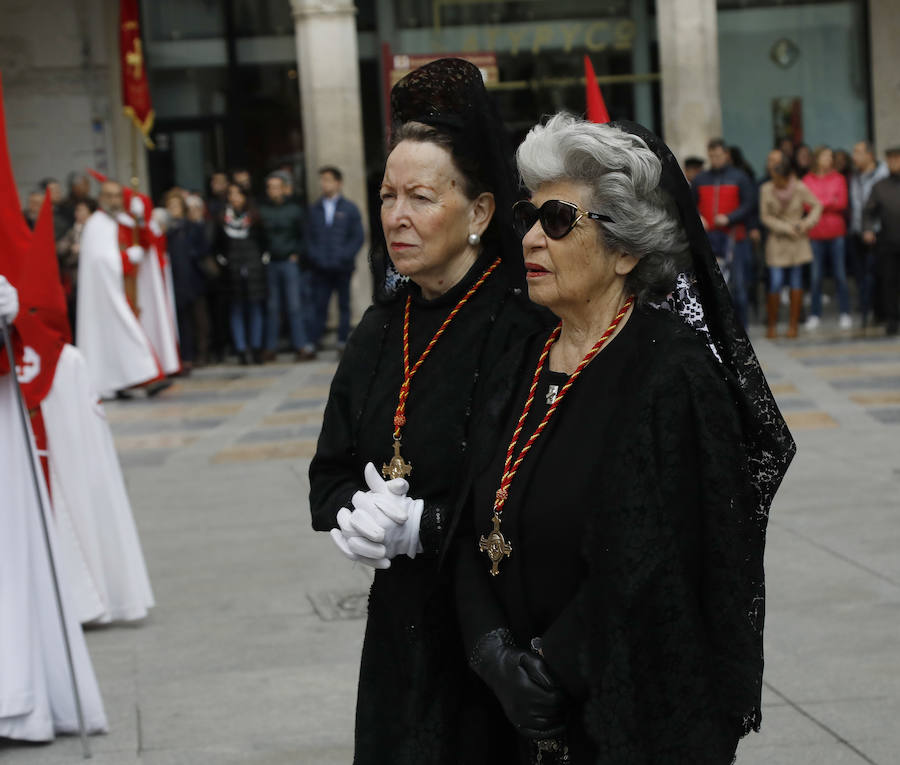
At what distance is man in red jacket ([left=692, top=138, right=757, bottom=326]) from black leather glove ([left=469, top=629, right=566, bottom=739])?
43.7ft

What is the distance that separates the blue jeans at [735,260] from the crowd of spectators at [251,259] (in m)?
3.84

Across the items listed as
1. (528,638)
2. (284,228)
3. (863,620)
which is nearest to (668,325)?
(528,638)

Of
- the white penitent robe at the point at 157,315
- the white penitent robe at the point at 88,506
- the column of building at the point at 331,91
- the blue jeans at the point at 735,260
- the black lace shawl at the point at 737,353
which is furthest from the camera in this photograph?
the column of building at the point at 331,91

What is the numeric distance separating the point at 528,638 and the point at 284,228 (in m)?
13.9

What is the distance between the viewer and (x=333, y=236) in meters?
16.4

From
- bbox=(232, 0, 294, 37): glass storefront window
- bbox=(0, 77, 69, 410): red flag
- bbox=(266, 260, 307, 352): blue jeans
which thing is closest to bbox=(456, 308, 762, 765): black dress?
bbox=(0, 77, 69, 410): red flag

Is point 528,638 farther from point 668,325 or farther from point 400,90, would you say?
point 400,90

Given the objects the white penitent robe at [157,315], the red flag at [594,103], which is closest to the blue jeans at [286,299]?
the white penitent robe at [157,315]

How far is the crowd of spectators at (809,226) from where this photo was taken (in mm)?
15617

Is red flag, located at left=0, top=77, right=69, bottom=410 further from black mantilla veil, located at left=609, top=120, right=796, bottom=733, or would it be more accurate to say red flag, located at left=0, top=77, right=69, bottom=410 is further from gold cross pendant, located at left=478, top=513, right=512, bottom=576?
black mantilla veil, located at left=609, top=120, right=796, bottom=733

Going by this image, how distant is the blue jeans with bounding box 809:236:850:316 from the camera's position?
53.8 feet

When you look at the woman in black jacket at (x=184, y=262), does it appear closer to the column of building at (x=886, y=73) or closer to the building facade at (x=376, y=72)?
the building facade at (x=376, y=72)

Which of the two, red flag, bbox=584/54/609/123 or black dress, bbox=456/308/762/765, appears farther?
red flag, bbox=584/54/609/123

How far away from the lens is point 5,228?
17.3 feet
